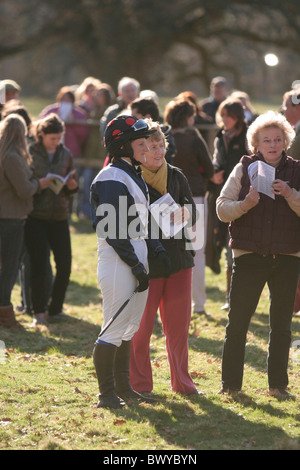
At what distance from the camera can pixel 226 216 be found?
19.4 feet

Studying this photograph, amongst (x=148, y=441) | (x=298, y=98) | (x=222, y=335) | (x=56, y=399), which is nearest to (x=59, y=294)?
(x=222, y=335)

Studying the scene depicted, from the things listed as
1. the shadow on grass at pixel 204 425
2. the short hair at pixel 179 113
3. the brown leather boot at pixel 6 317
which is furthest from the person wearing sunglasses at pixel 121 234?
the brown leather boot at pixel 6 317

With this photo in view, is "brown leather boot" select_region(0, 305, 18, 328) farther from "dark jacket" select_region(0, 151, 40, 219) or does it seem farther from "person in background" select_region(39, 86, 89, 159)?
"person in background" select_region(39, 86, 89, 159)

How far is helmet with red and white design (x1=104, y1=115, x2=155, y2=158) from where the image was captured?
18.4 ft

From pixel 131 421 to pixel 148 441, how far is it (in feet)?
1.20

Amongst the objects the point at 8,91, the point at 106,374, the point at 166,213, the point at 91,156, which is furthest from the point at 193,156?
the point at 91,156

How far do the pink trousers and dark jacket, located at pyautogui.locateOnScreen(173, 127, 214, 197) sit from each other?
242cm

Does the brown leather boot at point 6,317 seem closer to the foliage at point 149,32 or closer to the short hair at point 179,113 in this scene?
the short hair at point 179,113

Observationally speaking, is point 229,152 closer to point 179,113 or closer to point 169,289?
point 179,113

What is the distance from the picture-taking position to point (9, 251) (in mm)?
8188

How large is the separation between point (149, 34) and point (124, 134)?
16.0 metres

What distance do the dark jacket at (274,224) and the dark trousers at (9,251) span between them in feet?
Answer: 9.80
